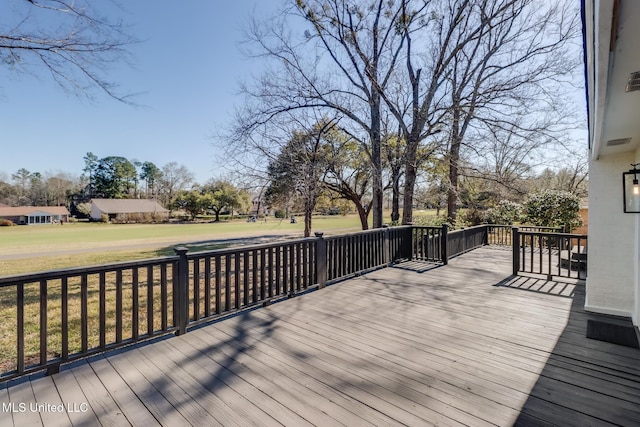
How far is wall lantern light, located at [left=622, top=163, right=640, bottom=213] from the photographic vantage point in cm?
305

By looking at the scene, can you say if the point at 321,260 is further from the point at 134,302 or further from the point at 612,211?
the point at 612,211

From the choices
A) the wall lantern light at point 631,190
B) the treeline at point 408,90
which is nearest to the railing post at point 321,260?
the wall lantern light at point 631,190

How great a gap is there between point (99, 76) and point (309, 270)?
5105 millimetres

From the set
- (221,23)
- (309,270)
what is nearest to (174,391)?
(309,270)

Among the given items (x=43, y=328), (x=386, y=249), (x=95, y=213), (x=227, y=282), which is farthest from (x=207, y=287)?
(x=95, y=213)

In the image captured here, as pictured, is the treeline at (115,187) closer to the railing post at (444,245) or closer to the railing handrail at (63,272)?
the railing post at (444,245)

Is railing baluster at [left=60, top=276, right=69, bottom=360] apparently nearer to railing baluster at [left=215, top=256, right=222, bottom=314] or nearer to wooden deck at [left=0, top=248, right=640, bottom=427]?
wooden deck at [left=0, top=248, right=640, bottom=427]

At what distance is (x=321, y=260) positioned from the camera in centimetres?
462

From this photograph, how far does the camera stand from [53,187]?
45.0 metres

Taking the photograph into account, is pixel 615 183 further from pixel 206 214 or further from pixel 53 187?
pixel 53 187

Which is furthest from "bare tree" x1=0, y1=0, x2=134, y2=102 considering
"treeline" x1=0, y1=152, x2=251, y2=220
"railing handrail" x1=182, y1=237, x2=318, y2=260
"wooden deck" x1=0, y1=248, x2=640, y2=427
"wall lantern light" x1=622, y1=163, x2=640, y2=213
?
"treeline" x1=0, y1=152, x2=251, y2=220

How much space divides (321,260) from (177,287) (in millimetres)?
2232

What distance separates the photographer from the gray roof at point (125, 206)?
136 feet

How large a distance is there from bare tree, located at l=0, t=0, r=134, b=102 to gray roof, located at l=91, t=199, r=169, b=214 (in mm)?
40585
